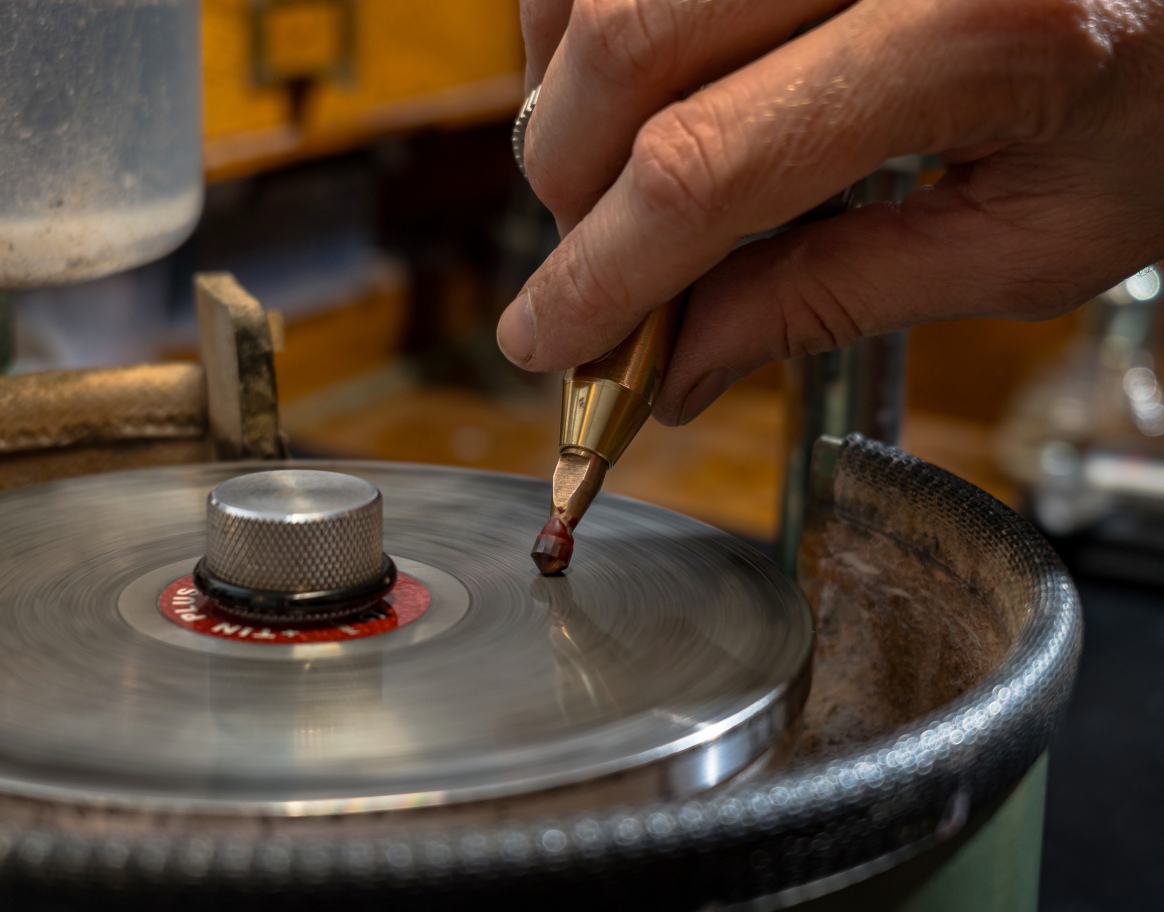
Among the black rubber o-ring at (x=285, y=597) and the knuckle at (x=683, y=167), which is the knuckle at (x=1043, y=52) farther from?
the black rubber o-ring at (x=285, y=597)

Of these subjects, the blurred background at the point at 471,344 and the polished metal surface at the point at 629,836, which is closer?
the polished metal surface at the point at 629,836

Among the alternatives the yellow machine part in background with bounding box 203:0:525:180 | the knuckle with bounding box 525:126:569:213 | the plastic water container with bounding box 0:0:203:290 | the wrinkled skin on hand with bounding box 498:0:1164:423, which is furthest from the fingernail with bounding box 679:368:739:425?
the yellow machine part in background with bounding box 203:0:525:180

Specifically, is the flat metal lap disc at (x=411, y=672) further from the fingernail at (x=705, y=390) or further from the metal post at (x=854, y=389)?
the metal post at (x=854, y=389)

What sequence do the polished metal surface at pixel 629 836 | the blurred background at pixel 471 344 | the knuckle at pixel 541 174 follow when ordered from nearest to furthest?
the polished metal surface at pixel 629 836 < the knuckle at pixel 541 174 < the blurred background at pixel 471 344

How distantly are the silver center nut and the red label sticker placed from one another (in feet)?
0.06

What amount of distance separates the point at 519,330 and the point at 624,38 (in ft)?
0.50

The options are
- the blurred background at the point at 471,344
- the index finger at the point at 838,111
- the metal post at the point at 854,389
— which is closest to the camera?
the index finger at the point at 838,111

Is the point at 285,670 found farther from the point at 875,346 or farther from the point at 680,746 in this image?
the point at 875,346

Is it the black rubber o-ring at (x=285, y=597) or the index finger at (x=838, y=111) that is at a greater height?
the index finger at (x=838, y=111)

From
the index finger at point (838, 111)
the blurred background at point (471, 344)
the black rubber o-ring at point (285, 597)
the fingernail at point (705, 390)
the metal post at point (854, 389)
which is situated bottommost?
the blurred background at point (471, 344)

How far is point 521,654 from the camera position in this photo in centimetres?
57

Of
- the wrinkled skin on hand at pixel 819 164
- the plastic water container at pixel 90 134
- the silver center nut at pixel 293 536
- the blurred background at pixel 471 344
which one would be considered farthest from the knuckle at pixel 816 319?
the blurred background at pixel 471 344

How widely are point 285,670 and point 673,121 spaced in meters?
0.27

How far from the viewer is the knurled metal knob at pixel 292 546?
0.56 metres
